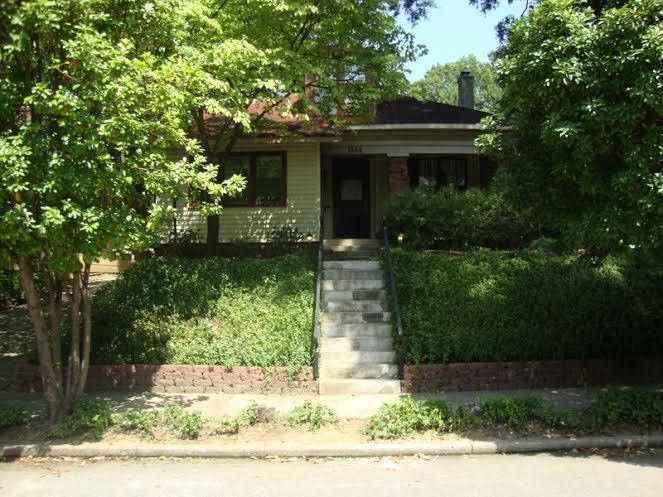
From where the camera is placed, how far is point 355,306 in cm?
1051

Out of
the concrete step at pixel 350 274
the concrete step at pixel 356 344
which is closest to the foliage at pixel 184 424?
the concrete step at pixel 356 344

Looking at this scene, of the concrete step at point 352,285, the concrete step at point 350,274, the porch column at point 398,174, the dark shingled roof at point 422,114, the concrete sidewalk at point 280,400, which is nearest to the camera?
the concrete sidewalk at point 280,400

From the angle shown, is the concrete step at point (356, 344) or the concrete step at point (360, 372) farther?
the concrete step at point (356, 344)

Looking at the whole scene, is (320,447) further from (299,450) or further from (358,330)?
(358,330)

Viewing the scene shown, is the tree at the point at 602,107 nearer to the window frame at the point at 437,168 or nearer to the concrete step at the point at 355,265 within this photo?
the concrete step at the point at 355,265

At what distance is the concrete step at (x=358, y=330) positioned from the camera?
976cm

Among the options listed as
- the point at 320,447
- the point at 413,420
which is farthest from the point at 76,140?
the point at 413,420

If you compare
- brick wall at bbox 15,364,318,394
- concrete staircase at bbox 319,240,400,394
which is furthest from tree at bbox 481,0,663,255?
brick wall at bbox 15,364,318,394

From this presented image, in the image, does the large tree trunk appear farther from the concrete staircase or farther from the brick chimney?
the brick chimney

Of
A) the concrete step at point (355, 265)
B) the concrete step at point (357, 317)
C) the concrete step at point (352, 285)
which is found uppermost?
the concrete step at point (355, 265)

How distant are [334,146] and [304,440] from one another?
35.0 ft

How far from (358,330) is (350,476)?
13.4ft

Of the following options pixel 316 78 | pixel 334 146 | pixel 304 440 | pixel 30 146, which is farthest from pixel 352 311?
pixel 334 146

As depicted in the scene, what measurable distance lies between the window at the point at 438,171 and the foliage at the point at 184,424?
12.1 meters
